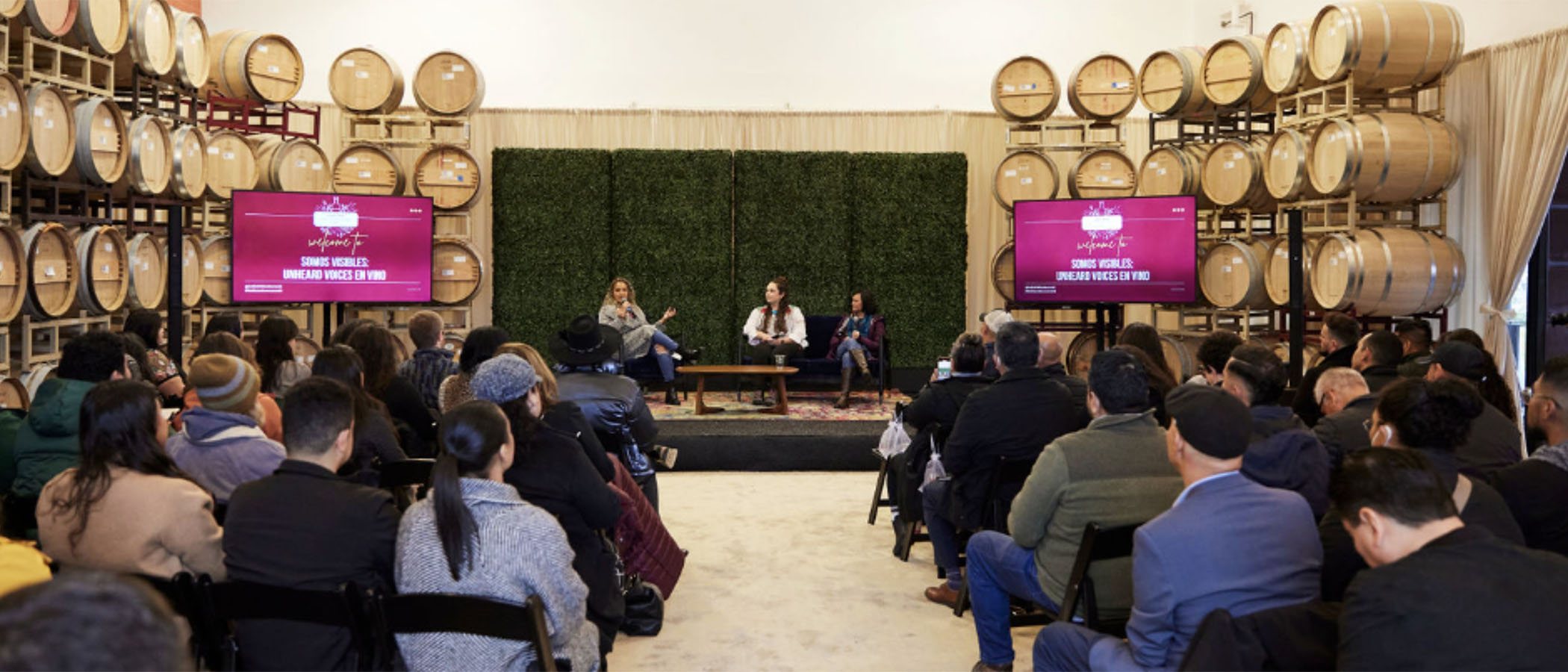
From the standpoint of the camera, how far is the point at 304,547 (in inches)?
108

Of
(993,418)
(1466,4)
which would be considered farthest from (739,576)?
(1466,4)

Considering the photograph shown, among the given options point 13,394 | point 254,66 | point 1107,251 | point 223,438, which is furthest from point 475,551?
point 254,66

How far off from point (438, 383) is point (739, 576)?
1.64 meters

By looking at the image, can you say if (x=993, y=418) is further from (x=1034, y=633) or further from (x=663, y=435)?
(x=663, y=435)

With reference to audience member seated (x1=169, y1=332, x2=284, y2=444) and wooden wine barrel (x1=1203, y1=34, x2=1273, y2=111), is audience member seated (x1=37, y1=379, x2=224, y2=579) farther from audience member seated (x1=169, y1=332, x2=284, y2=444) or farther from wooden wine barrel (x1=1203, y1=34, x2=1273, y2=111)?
wooden wine barrel (x1=1203, y1=34, x2=1273, y2=111)

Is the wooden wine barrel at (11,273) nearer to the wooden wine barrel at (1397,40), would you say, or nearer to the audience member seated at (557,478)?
Answer: the audience member seated at (557,478)

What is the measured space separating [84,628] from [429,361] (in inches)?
190

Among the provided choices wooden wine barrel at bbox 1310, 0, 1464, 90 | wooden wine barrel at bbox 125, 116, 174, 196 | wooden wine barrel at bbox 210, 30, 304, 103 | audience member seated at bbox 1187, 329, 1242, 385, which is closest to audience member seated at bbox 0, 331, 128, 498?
wooden wine barrel at bbox 125, 116, 174, 196

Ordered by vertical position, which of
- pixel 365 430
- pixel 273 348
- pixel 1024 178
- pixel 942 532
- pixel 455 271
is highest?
pixel 1024 178

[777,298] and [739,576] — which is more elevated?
[777,298]

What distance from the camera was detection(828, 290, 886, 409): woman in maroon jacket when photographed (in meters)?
10.4

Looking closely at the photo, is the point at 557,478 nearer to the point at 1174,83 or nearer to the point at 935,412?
the point at 935,412

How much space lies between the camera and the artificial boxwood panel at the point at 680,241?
11.9m

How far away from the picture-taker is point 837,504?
23.9 feet
